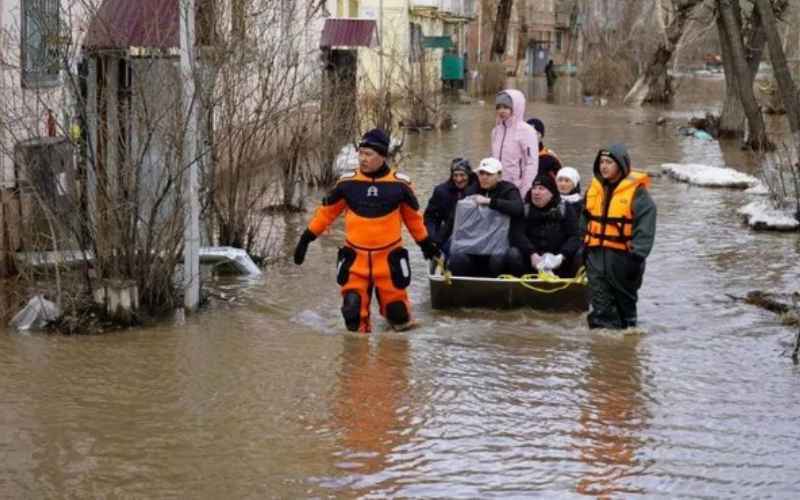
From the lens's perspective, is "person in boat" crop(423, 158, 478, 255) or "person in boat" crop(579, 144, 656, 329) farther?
"person in boat" crop(423, 158, 478, 255)

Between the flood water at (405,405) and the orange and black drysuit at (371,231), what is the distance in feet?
1.23

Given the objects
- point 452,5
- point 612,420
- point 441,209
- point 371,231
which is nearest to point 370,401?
point 612,420

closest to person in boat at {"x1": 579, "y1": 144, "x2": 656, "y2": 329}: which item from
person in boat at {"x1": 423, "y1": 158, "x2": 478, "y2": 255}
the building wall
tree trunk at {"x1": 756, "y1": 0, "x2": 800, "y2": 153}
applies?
person in boat at {"x1": 423, "y1": 158, "x2": 478, "y2": 255}

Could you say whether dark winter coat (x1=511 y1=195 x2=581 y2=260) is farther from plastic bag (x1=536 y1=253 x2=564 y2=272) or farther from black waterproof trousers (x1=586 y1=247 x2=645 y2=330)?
black waterproof trousers (x1=586 y1=247 x2=645 y2=330)

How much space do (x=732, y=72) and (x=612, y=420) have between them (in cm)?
2402

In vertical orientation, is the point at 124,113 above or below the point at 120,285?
above

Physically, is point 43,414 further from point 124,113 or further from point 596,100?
point 596,100

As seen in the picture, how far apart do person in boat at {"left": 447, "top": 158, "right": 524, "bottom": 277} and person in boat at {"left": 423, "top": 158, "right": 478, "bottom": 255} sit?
1.16 feet

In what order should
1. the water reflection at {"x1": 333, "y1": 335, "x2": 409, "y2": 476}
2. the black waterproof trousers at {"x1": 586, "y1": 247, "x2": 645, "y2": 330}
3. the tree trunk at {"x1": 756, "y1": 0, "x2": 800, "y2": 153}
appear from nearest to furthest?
1. the water reflection at {"x1": 333, "y1": 335, "x2": 409, "y2": 476}
2. the black waterproof trousers at {"x1": 586, "y1": 247, "x2": 645, "y2": 330}
3. the tree trunk at {"x1": 756, "y1": 0, "x2": 800, "y2": 153}

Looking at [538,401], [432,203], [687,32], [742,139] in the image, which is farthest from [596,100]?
[538,401]

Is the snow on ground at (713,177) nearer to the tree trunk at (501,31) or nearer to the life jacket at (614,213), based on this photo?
the life jacket at (614,213)

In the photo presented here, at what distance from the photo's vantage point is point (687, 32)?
47.6 metres

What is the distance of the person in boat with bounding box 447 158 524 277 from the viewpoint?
10805 mm

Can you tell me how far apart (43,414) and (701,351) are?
472 cm
